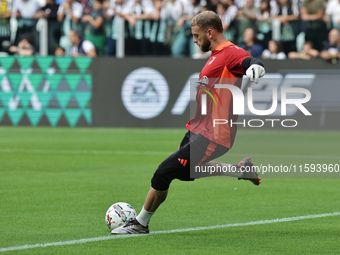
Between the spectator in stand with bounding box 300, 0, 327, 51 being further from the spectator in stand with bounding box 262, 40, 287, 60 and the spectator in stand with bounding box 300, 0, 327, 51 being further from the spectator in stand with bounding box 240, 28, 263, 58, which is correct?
the spectator in stand with bounding box 240, 28, 263, 58

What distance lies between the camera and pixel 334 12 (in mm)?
20562

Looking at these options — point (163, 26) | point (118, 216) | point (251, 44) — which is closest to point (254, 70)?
Result: point (118, 216)

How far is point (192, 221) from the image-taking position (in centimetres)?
858

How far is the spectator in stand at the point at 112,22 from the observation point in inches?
865

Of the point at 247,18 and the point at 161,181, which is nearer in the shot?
the point at 161,181

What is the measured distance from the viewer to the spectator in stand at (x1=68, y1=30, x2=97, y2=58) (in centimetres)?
2194

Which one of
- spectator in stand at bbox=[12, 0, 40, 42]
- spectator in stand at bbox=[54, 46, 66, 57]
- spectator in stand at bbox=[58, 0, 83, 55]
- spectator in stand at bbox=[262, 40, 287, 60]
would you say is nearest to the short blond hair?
spectator in stand at bbox=[262, 40, 287, 60]

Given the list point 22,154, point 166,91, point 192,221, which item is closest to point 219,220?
point 192,221

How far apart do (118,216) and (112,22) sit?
14.6m

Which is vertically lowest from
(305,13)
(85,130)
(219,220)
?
(85,130)

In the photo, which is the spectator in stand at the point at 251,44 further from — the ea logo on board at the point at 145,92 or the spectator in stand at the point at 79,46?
the spectator in stand at the point at 79,46

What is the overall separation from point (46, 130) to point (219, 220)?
42.8 feet

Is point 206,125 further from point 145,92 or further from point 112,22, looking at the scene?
point 112,22

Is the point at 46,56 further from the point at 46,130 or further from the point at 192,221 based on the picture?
the point at 192,221
